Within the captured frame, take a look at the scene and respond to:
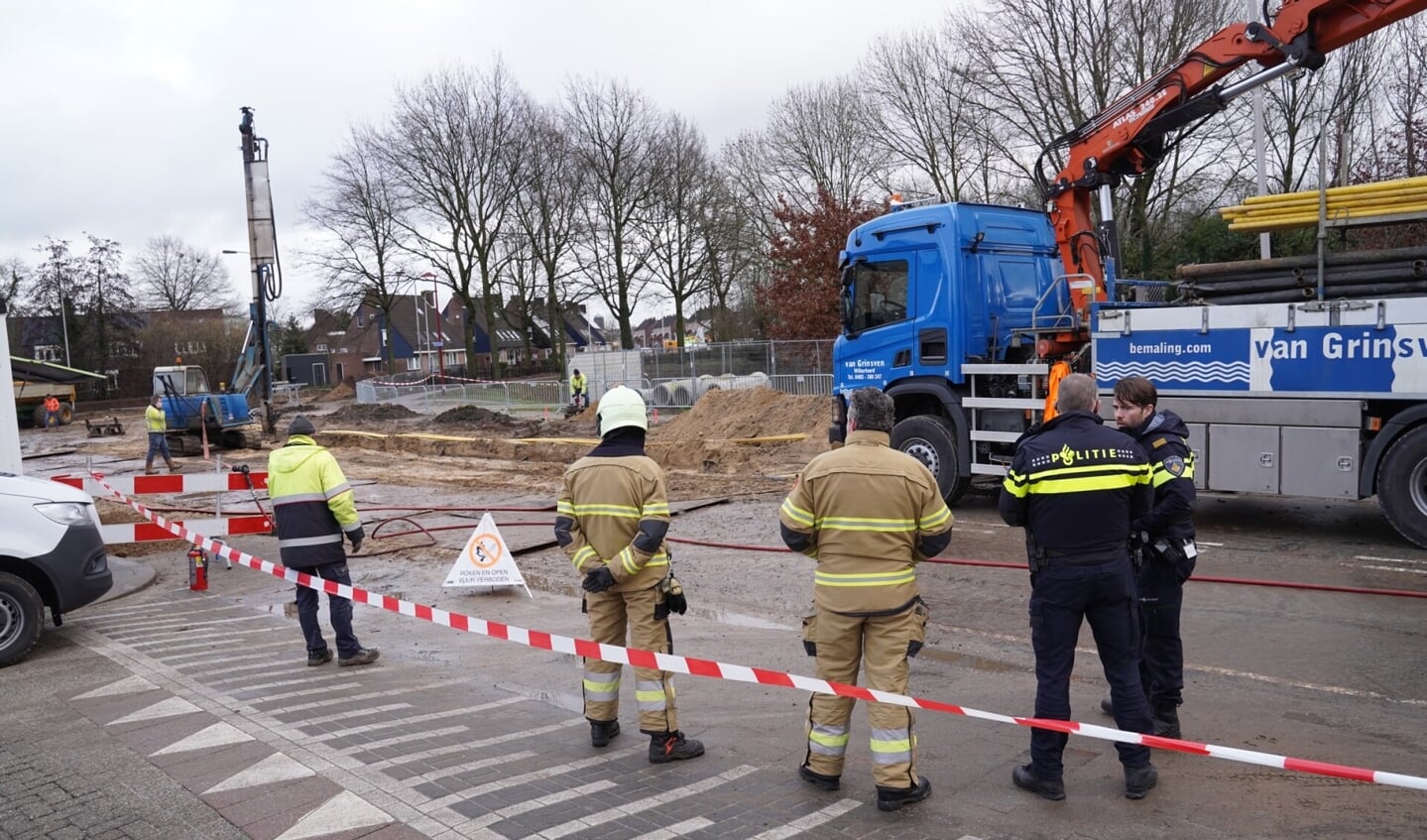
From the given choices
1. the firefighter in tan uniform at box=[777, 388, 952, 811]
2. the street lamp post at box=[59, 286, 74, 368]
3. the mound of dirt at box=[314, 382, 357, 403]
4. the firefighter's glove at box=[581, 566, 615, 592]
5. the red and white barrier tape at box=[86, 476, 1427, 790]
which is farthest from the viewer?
the street lamp post at box=[59, 286, 74, 368]

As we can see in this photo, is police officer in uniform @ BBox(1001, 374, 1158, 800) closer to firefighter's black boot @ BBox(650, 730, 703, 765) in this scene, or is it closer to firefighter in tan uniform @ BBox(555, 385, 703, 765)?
firefighter's black boot @ BBox(650, 730, 703, 765)

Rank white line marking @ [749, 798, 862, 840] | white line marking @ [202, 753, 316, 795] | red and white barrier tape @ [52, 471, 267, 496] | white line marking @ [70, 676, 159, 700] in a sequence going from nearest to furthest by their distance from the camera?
white line marking @ [749, 798, 862, 840], white line marking @ [202, 753, 316, 795], white line marking @ [70, 676, 159, 700], red and white barrier tape @ [52, 471, 267, 496]

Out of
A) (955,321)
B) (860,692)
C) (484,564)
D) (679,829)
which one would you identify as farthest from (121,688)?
(955,321)

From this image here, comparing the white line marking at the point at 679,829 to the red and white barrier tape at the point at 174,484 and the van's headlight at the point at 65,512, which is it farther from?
the red and white barrier tape at the point at 174,484

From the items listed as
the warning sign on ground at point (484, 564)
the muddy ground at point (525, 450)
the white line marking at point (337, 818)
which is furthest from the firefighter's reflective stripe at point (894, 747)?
the muddy ground at point (525, 450)

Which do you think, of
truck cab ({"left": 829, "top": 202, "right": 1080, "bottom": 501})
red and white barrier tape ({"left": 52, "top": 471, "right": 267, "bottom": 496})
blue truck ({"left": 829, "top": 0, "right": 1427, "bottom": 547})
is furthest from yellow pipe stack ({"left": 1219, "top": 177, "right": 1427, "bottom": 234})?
red and white barrier tape ({"left": 52, "top": 471, "right": 267, "bottom": 496})

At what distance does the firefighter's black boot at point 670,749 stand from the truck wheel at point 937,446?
788 centimetres

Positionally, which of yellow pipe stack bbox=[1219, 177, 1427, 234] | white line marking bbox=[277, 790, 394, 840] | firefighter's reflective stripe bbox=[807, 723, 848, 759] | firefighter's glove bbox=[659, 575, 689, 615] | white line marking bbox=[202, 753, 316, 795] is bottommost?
white line marking bbox=[202, 753, 316, 795]

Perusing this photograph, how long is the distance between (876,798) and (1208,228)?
2206 centimetres

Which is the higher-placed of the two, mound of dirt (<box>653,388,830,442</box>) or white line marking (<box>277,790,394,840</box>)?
mound of dirt (<box>653,388,830,442</box>)

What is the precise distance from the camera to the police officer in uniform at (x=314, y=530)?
708 cm

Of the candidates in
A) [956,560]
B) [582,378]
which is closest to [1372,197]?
[956,560]

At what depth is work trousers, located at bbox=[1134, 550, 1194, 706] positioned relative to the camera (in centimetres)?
503

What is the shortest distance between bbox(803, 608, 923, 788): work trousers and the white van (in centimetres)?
616
